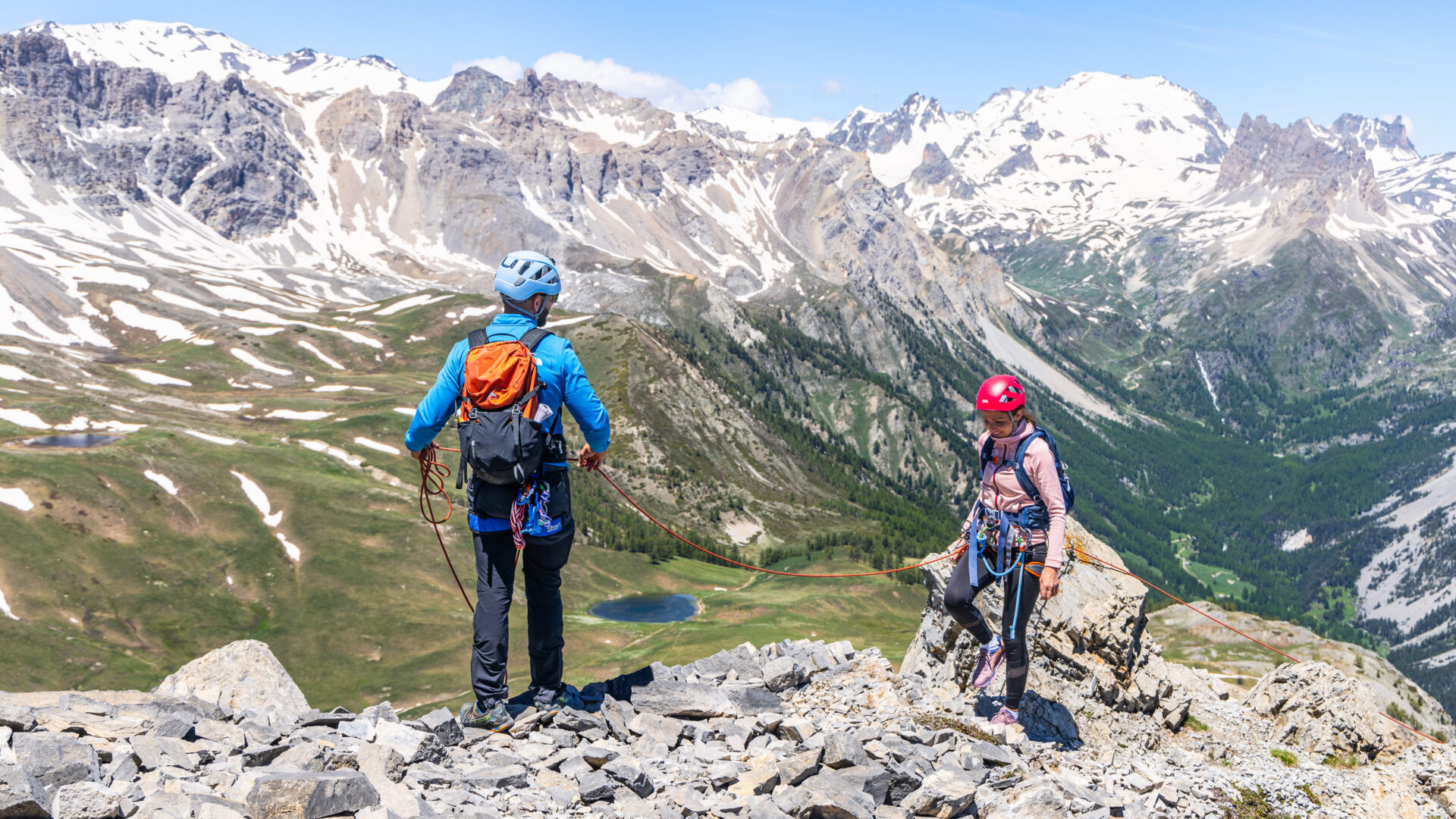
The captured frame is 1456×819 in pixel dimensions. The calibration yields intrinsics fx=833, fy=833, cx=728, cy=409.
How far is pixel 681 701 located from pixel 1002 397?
Result: 893 centimetres

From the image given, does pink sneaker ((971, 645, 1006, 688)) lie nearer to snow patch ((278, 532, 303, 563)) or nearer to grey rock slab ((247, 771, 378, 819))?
grey rock slab ((247, 771, 378, 819))

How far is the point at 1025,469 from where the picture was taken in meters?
16.4

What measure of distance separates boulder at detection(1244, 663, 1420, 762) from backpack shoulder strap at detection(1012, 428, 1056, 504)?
12.5 metres

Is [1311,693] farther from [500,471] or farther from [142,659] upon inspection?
[142,659]

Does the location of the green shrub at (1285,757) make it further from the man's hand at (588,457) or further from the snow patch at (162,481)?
the snow patch at (162,481)

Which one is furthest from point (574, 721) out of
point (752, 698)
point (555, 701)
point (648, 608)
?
point (648, 608)

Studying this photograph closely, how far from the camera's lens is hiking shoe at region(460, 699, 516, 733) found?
15305mm

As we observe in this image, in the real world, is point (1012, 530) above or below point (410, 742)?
above

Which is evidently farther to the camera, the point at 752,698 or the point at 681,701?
the point at 752,698

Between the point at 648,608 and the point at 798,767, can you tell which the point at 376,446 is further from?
the point at 798,767

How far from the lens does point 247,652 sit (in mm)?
20453

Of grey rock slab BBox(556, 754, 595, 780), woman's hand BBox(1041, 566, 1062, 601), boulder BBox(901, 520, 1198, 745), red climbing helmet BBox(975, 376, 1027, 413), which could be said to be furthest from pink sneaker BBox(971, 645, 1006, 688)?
grey rock slab BBox(556, 754, 595, 780)

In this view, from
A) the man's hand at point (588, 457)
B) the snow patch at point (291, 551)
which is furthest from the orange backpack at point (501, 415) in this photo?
the snow patch at point (291, 551)

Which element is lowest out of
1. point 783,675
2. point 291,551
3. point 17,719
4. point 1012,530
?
point 291,551
